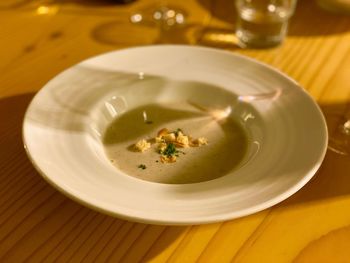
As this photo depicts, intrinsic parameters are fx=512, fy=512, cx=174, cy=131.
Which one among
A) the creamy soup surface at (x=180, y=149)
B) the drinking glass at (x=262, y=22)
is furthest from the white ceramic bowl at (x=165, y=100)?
the drinking glass at (x=262, y=22)

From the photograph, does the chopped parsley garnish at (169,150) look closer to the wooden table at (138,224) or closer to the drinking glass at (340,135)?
the wooden table at (138,224)

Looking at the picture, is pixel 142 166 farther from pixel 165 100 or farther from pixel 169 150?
pixel 165 100

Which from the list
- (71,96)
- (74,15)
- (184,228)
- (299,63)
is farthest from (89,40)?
(184,228)

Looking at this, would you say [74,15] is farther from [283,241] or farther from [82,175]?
[283,241]

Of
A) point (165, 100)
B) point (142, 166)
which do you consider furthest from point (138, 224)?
point (165, 100)

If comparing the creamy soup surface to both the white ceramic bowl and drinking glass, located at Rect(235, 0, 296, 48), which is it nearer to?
the white ceramic bowl

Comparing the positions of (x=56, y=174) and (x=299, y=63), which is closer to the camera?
(x=56, y=174)

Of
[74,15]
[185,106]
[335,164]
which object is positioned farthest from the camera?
[74,15]
